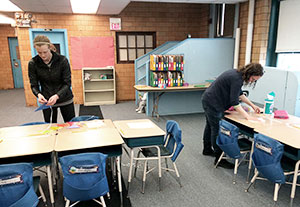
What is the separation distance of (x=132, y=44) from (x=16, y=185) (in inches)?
249

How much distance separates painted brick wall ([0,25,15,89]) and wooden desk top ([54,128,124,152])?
32.3 feet

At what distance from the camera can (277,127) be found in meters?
2.74

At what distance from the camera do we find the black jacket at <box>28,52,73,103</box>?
115 inches

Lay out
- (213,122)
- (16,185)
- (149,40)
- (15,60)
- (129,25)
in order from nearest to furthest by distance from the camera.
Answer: (16,185) → (213,122) → (129,25) → (149,40) → (15,60)

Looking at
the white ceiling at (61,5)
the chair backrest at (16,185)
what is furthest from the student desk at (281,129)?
the white ceiling at (61,5)

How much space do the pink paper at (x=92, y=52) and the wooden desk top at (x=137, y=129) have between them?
4.86 meters

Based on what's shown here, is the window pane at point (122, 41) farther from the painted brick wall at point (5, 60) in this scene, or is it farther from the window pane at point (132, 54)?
the painted brick wall at point (5, 60)

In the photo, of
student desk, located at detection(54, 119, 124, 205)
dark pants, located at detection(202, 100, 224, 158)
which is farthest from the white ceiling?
student desk, located at detection(54, 119, 124, 205)

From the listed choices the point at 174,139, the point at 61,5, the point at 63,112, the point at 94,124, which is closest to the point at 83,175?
A: the point at 94,124

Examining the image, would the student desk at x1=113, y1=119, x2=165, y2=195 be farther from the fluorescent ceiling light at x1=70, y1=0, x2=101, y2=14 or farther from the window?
the window

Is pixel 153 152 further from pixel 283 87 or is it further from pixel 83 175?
pixel 283 87

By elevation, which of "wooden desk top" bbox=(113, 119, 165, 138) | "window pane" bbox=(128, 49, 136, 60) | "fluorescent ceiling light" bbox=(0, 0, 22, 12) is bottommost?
"wooden desk top" bbox=(113, 119, 165, 138)

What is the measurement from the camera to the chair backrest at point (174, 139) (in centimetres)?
257

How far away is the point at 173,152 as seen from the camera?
8.93ft
